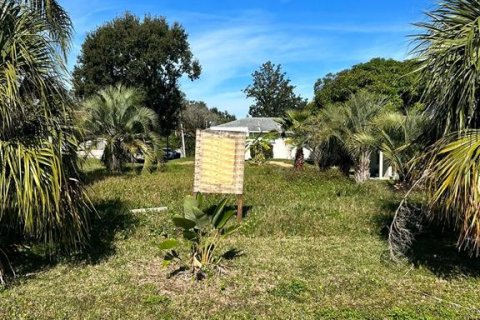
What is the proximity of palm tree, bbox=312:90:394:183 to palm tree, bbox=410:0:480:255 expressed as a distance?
387 inches

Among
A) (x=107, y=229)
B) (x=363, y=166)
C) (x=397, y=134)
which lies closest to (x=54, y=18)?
(x=107, y=229)

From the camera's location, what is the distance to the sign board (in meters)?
8.98

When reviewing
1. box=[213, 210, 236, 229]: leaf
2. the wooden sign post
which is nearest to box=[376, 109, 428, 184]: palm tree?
the wooden sign post

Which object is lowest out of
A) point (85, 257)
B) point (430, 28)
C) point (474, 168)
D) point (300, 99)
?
point (85, 257)

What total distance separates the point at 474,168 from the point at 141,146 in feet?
→ 53.4

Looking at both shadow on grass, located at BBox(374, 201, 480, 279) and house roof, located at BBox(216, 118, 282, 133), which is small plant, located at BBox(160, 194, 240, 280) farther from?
house roof, located at BBox(216, 118, 282, 133)

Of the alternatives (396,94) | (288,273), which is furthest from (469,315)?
(396,94)

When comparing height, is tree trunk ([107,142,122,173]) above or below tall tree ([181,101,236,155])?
below

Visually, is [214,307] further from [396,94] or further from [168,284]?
[396,94]

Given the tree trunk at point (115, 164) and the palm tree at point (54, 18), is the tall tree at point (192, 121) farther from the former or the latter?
the palm tree at point (54, 18)

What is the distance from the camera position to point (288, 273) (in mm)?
5727

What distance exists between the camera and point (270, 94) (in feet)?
254

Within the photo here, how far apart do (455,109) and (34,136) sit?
194 inches

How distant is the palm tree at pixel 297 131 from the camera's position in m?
20.8
